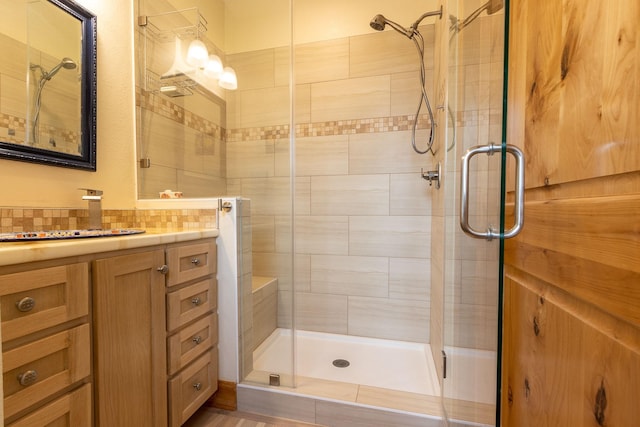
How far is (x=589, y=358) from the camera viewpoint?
21.6 inches

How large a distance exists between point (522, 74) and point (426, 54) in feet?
4.37

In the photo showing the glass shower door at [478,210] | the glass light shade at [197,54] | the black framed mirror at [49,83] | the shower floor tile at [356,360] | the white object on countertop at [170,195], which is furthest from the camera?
the glass light shade at [197,54]

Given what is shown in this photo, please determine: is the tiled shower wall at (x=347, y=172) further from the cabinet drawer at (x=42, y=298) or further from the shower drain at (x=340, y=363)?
the cabinet drawer at (x=42, y=298)

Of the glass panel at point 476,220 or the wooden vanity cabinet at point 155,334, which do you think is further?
the wooden vanity cabinet at point 155,334

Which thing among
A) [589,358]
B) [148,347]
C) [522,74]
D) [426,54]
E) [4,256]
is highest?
[426,54]

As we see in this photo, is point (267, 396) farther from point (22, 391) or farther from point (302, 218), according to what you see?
point (302, 218)

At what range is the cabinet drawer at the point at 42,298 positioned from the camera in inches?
26.1

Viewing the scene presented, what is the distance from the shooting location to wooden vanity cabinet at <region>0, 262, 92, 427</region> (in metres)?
0.67

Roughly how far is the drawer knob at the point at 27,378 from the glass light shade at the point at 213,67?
1.94 meters

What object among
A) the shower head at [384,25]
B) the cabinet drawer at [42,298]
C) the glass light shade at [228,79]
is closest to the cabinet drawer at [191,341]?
the cabinet drawer at [42,298]

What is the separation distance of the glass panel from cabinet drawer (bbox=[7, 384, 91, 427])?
110 cm

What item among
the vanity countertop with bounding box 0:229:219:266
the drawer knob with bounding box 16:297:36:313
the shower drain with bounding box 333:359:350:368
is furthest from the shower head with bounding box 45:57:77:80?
the shower drain with bounding box 333:359:350:368

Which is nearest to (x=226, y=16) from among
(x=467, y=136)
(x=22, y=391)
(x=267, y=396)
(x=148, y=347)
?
(x=467, y=136)

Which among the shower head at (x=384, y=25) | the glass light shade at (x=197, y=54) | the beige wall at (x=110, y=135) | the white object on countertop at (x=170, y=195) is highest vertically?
the shower head at (x=384, y=25)
